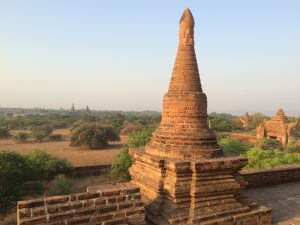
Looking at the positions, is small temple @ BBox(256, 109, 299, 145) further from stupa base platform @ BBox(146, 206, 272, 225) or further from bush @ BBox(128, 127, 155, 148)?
stupa base platform @ BBox(146, 206, 272, 225)

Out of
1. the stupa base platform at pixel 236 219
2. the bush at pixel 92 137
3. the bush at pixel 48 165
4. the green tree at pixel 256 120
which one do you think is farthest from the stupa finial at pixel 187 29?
the green tree at pixel 256 120

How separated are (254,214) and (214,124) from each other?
4099cm

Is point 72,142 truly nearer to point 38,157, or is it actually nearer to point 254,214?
point 38,157

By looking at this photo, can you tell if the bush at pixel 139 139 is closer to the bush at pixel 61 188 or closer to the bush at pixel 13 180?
the bush at pixel 61 188

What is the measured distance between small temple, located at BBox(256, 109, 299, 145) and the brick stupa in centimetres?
2513

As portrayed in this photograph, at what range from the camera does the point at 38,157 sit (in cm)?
1930

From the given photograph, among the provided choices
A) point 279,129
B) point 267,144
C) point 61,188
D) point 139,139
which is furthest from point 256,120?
point 61,188

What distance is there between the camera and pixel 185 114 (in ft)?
16.7

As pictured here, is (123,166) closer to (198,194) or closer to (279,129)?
(198,194)

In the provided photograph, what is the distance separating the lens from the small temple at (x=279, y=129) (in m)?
27.8

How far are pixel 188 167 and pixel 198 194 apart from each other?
422 mm

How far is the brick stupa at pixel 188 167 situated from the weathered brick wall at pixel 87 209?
646mm

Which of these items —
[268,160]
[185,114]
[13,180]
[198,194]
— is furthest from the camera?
[268,160]

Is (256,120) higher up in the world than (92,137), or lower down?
higher up
